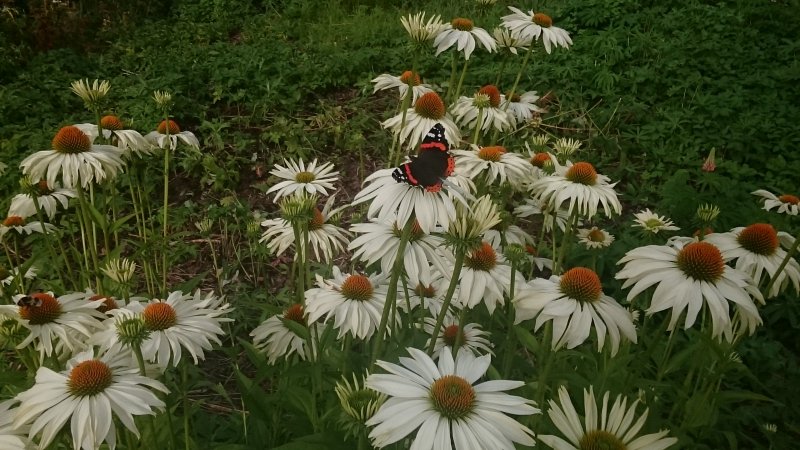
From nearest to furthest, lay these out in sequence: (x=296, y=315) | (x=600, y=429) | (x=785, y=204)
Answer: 1. (x=600, y=429)
2. (x=296, y=315)
3. (x=785, y=204)

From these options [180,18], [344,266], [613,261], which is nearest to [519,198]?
[613,261]

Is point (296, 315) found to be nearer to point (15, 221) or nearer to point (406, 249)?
point (406, 249)

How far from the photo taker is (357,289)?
1.74 metres

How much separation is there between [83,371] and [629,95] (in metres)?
4.39

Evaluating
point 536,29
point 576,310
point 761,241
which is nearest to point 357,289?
point 576,310

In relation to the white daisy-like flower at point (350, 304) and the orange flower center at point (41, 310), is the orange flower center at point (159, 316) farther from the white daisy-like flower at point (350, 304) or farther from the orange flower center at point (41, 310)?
the white daisy-like flower at point (350, 304)

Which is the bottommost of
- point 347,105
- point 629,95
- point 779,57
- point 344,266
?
point 344,266

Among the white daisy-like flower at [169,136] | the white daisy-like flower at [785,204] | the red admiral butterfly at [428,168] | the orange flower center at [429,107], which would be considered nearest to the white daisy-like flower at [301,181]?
the orange flower center at [429,107]

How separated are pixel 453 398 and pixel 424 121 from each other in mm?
1326

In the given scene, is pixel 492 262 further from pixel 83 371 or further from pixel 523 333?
pixel 83 371

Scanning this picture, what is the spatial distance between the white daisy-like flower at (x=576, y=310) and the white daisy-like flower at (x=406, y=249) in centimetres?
24

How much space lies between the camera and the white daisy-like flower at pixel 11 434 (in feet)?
3.96

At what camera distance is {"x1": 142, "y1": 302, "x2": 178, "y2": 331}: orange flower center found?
157 cm

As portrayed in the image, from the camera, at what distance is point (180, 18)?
252 inches
